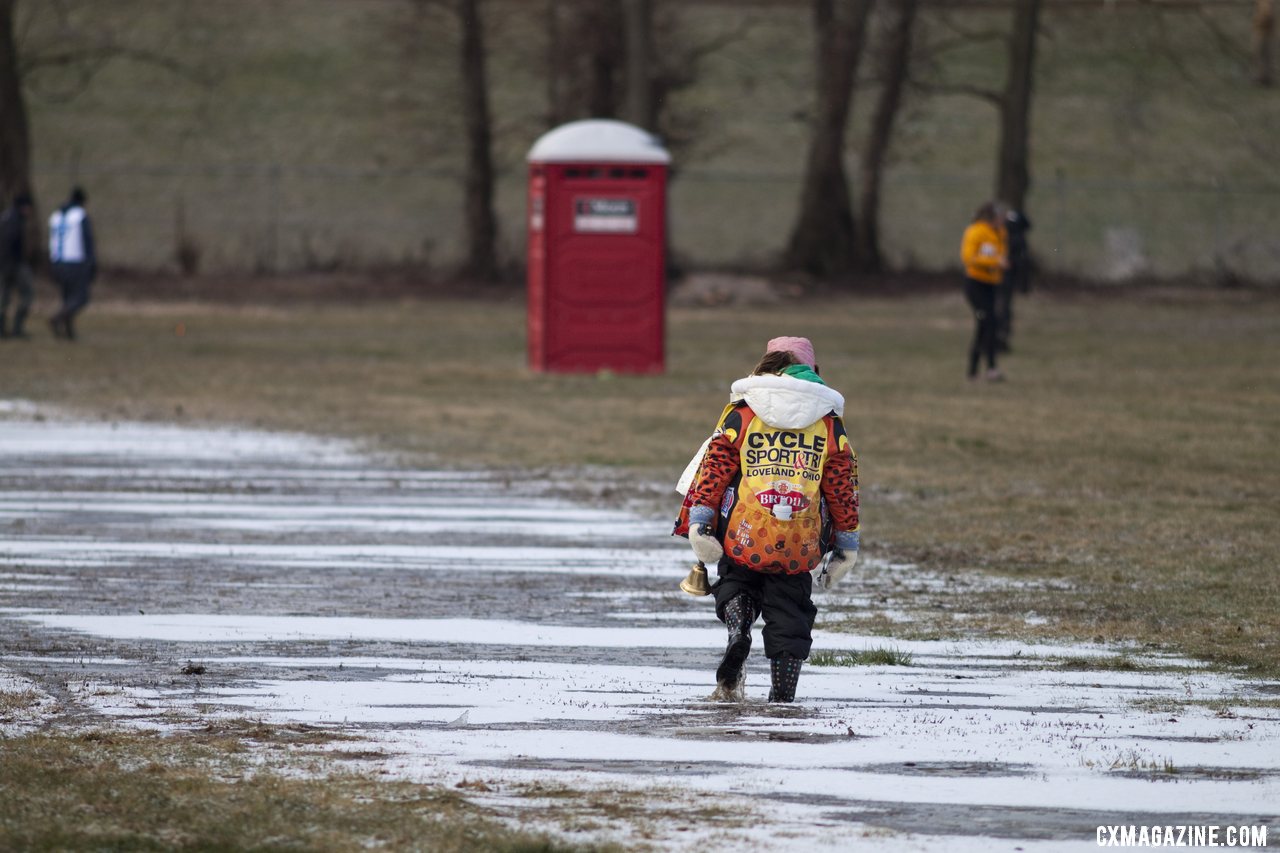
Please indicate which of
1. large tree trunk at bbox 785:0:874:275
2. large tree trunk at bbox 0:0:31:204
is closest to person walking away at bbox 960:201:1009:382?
large tree trunk at bbox 785:0:874:275

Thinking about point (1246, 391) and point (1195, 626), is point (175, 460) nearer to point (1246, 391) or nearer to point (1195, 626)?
point (1195, 626)

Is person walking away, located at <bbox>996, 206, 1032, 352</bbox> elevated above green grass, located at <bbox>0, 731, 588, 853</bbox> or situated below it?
above

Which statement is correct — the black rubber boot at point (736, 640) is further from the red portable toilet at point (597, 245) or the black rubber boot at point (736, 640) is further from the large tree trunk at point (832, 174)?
the large tree trunk at point (832, 174)

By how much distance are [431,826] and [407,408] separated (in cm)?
1355

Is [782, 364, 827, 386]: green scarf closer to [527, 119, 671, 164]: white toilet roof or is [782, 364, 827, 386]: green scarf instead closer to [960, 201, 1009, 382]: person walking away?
[960, 201, 1009, 382]: person walking away

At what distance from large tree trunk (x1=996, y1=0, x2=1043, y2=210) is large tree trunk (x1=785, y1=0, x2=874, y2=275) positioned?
4541 mm

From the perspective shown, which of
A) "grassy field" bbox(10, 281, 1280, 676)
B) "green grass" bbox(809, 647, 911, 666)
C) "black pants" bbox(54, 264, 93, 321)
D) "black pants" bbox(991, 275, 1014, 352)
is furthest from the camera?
"black pants" bbox(54, 264, 93, 321)

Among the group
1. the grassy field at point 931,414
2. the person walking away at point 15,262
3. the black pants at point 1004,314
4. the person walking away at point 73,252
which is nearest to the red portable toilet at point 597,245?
the grassy field at point 931,414

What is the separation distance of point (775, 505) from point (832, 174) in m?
35.0

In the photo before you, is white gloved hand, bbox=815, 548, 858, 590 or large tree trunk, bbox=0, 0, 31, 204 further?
large tree trunk, bbox=0, 0, 31, 204

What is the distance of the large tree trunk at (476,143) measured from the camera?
40.5 meters

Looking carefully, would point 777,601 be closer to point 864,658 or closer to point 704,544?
point 704,544

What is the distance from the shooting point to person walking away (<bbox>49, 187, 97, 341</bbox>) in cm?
2455

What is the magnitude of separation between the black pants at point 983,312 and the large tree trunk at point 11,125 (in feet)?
73.3
